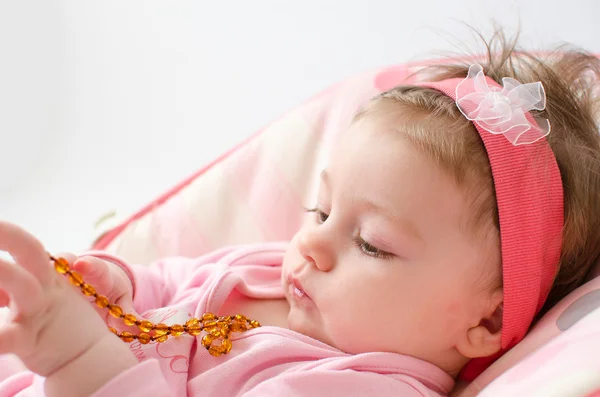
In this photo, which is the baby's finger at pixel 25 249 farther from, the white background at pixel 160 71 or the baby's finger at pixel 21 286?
the white background at pixel 160 71

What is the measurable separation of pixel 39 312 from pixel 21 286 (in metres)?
0.04

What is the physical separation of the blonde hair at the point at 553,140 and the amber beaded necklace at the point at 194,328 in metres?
0.33

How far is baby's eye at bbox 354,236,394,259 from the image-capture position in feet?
3.24

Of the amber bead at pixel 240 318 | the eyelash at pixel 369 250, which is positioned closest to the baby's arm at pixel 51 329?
the amber bead at pixel 240 318

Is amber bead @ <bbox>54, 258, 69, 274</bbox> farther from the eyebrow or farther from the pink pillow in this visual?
the pink pillow

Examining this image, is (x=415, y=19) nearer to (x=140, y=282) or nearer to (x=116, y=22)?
(x=116, y=22)

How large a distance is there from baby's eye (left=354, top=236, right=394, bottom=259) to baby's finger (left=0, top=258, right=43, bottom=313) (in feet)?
1.30

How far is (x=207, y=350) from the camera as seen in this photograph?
103 centimetres

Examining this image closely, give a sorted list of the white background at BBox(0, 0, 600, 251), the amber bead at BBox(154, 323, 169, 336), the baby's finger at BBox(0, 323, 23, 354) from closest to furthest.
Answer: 1. the baby's finger at BBox(0, 323, 23, 354)
2. the amber bead at BBox(154, 323, 169, 336)
3. the white background at BBox(0, 0, 600, 251)

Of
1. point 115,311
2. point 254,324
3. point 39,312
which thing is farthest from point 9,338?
point 254,324

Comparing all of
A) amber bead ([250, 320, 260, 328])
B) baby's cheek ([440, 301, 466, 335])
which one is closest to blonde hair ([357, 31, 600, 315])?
baby's cheek ([440, 301, 466, 335])

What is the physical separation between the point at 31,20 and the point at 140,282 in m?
1.11

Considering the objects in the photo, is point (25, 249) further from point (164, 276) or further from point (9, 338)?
point (164, 276)

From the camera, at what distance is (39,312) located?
0.79 meters
